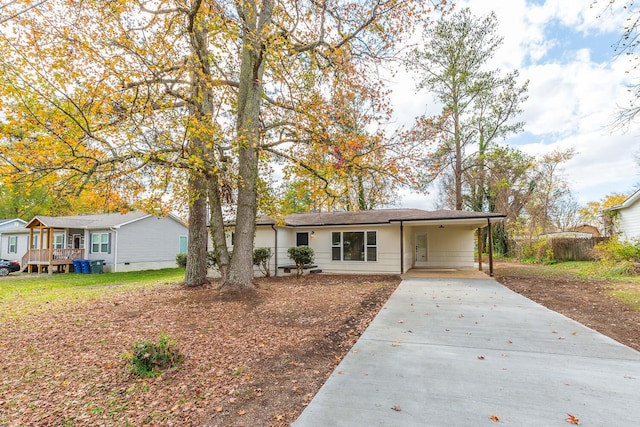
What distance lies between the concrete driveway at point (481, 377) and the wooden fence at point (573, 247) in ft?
51.2

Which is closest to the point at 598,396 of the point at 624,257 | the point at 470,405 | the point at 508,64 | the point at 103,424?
the point at 470,405

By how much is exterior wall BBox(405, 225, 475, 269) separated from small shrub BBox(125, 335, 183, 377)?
1423 cm

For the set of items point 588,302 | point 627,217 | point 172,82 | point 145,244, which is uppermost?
point 172,82

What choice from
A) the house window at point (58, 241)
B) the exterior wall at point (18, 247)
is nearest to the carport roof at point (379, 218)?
the house window at point (58, 241)

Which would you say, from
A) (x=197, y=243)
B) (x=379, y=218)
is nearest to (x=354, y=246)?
(x=379, y=218)

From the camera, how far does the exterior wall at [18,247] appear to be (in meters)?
22.8

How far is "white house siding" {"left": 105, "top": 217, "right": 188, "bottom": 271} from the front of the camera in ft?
61.8

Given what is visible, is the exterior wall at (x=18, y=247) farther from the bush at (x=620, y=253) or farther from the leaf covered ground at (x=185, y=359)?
the bush at (x=620, y=253)

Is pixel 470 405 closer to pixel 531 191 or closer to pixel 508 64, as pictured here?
pixel 508 64

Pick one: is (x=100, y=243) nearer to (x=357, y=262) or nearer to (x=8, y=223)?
(x=8, y=223)

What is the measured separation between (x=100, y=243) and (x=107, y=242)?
669 millimetres

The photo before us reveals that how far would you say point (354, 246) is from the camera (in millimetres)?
14227

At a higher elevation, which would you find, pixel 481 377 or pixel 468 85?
pixel 468 85

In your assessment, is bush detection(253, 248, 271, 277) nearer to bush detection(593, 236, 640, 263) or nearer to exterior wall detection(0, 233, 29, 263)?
bush detection(593, 236, 640, 263)
